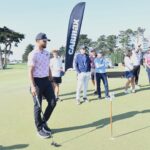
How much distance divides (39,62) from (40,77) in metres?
0.31

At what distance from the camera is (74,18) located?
16328 mm

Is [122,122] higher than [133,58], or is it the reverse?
[133,58]

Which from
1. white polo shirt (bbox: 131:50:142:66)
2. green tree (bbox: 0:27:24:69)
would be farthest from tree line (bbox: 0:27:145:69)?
white polo shirt (bbox: 131:50:142:66)

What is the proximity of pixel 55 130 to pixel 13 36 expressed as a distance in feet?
211

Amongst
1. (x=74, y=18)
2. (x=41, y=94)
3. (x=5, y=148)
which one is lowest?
(x=5, y=148)

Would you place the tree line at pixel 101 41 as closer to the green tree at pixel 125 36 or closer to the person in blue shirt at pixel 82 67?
the green tree at pixel 125 36

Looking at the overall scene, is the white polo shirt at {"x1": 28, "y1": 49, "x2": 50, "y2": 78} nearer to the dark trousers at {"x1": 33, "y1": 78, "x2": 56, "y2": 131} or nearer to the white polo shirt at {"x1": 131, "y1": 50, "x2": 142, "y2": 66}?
the dark trousers at {"x1": 33, "y1": 78, "x2": 56, "y2": 131}

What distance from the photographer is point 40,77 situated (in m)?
7.66

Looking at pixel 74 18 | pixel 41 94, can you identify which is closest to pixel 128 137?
pixel 41 94

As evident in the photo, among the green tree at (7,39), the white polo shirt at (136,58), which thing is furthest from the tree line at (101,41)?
the white polo shirt at (136,58)

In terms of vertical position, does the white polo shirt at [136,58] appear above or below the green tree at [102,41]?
below

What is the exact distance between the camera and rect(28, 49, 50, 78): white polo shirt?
7.49 m

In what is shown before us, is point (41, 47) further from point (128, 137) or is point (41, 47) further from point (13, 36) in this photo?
point (13, 36)

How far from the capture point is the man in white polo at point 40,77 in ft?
24.6
